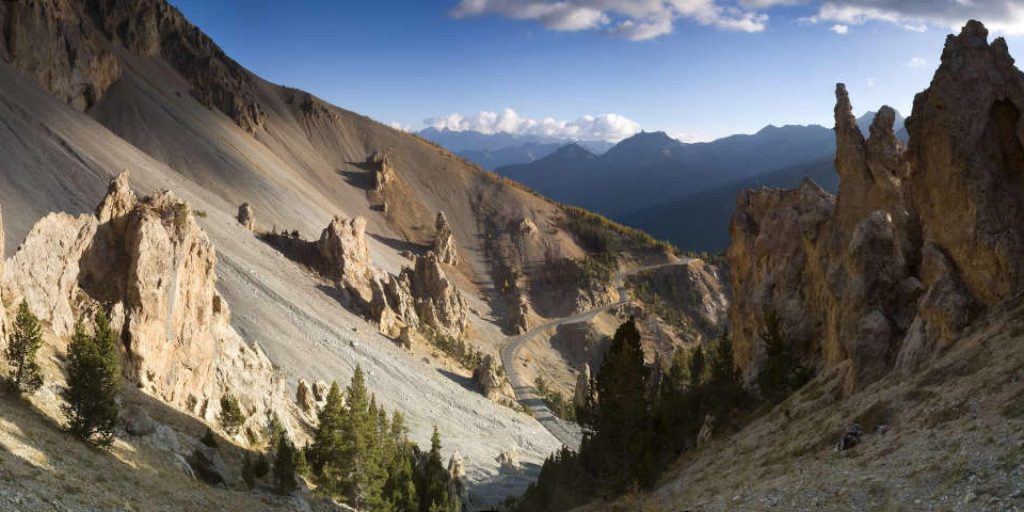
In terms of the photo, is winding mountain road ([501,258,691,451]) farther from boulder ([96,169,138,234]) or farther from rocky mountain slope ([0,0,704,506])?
boulder ([96,169,138,234])

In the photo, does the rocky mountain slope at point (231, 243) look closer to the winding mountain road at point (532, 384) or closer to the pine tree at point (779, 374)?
the winding mountain road at point (532, 384)

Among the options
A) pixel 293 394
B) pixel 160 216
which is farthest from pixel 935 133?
pixel 293 394

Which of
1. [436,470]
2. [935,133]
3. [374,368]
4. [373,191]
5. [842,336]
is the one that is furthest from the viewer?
[373,191]

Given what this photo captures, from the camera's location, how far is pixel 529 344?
450ft

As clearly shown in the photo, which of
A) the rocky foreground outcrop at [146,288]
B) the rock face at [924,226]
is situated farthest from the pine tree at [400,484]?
the rock face at [924,226]

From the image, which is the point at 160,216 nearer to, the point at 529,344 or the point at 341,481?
the point at 341,481

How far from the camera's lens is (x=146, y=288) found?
42375mm

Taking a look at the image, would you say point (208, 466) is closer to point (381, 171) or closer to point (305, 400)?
point (305, 400)

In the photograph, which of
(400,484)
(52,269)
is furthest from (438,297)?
(52,269)

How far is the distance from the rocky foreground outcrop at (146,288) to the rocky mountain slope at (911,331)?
1209 inches

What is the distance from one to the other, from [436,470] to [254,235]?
6326 centimetres

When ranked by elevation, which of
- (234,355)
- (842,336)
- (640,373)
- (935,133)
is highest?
(935,133)

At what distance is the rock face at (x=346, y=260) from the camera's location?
101m

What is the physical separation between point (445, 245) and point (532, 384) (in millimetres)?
63676
